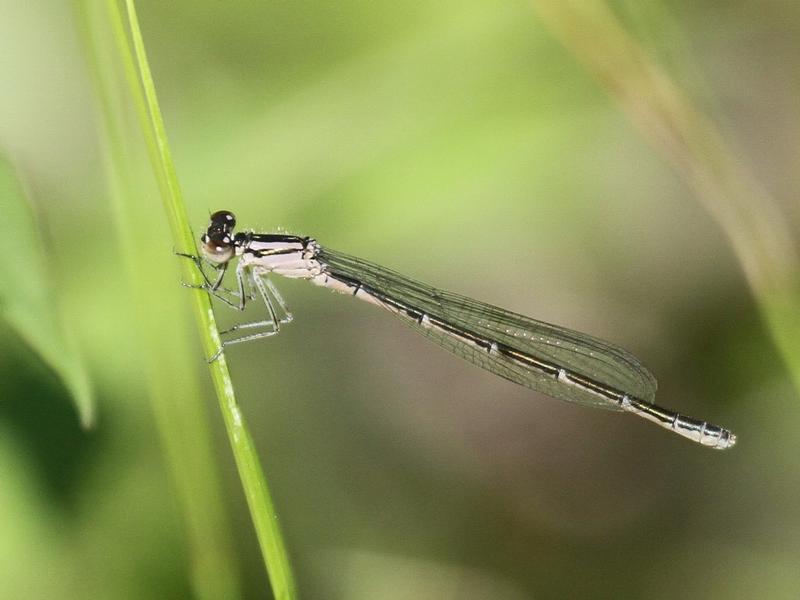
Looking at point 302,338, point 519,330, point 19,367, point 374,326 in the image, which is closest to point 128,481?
point 19,367

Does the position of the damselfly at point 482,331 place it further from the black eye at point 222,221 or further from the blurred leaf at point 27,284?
the blurred leaf at point 27,284

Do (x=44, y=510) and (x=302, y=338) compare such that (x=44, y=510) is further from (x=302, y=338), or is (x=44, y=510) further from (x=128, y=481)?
(x=302, y=338)

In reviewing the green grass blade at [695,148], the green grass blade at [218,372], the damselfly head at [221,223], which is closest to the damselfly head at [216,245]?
the damselfly head at [221,223]

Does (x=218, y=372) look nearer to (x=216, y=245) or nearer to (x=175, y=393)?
Answer: (x=175, y=393)

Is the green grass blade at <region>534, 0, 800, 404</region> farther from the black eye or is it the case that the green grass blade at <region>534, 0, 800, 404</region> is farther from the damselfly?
the black eye

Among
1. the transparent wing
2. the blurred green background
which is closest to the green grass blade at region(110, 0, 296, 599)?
the blurred green background

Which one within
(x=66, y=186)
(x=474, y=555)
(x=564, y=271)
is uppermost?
(x=564, y=271)

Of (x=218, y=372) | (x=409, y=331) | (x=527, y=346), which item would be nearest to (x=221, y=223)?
(x=218, y=372)
